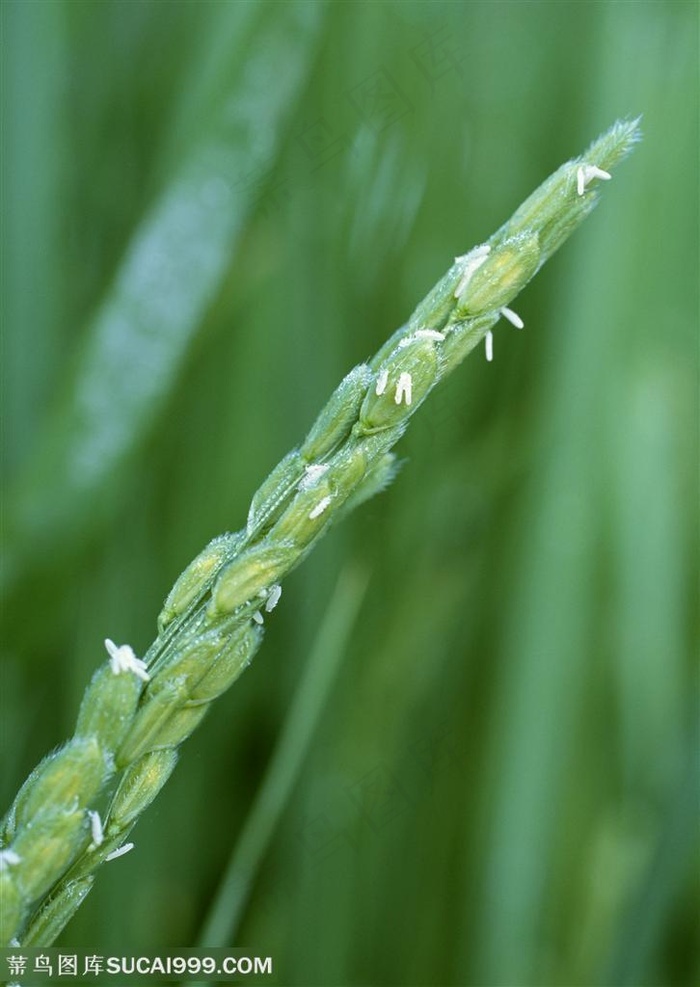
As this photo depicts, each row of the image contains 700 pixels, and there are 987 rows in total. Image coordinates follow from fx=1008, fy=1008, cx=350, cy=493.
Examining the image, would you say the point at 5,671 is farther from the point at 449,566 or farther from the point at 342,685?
the point at 449,566

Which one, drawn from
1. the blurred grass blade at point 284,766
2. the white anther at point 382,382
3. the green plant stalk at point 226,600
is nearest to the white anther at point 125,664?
the green plant stalk at point 226,600

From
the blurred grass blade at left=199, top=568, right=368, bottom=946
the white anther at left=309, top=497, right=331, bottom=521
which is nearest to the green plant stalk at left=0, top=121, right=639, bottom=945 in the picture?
the white anther at left=309, top=497, right=331, bottom=521

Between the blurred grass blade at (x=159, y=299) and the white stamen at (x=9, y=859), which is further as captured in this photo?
the blurred grass blade at (x=159, y=299)

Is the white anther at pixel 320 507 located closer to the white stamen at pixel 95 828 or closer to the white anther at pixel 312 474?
the white anther at pixel 312 474

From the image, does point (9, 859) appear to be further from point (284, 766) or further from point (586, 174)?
point (284, 766)

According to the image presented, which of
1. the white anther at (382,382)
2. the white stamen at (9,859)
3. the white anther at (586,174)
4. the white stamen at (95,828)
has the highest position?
the white anther at (586,174)

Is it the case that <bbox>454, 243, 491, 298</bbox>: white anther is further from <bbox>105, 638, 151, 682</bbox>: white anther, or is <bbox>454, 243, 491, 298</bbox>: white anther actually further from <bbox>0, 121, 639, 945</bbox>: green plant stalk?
<bbox>105, 638, 151, 682</bbox>: white anther
